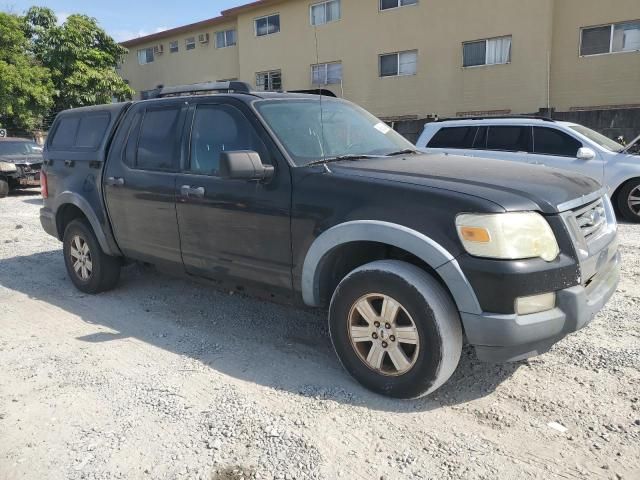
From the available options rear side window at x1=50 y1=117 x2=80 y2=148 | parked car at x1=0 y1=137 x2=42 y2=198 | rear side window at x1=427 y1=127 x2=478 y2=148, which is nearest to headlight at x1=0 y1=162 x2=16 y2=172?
parked car at x1=0 y1=137 x2=42 y2=198

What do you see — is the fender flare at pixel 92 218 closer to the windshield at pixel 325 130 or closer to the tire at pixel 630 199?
the windshield at pixel 325 130

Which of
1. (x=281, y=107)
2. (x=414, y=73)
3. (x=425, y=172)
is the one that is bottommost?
(x=425, y=172)

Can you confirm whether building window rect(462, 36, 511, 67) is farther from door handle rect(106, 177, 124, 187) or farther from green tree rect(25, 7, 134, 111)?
green tree rect(25, 7, 134, 111)

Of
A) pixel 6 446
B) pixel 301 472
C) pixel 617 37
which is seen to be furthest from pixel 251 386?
pixel 617 37

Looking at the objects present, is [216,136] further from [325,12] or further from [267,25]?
[267,25]

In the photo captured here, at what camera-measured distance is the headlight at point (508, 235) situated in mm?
2717

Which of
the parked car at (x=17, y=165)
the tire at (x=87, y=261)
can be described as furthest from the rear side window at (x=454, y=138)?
the parked car at (x=17, y=165)

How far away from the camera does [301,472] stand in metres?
2.55

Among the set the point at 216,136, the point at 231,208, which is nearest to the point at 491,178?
the point at 231,208

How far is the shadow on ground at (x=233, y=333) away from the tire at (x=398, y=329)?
0.54 feet

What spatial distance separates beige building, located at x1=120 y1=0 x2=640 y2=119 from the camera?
52.9ft

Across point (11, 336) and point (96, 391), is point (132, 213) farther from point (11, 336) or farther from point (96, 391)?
point (96, 391)

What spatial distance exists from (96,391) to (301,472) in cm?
158

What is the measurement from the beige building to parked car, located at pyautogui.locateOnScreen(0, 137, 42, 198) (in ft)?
29.6
